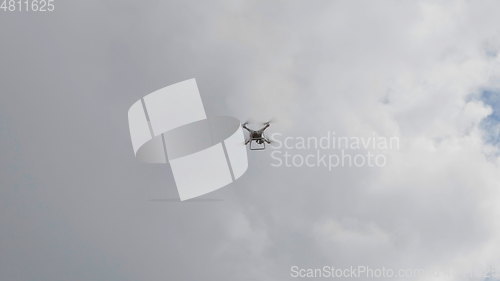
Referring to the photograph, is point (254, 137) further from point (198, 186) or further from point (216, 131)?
point (198, 186)

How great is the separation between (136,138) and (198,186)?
8.08m

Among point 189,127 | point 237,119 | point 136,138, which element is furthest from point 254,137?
point 136,138

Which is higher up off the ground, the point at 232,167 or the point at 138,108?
the point at 138,108

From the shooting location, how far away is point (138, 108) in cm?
5625

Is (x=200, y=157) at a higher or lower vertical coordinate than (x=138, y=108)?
lower

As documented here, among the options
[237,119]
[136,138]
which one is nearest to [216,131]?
[237,119]

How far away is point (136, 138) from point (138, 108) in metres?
3.06

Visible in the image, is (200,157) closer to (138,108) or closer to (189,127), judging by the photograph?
(189,127)

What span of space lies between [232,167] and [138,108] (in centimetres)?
1088

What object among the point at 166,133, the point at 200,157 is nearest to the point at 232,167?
the point at 200,157

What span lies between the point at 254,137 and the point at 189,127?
653 cm

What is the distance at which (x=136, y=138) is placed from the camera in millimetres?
55281

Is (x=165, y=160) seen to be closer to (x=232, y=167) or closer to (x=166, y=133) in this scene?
(x=166, y=133)

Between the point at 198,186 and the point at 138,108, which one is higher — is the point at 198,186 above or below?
below
